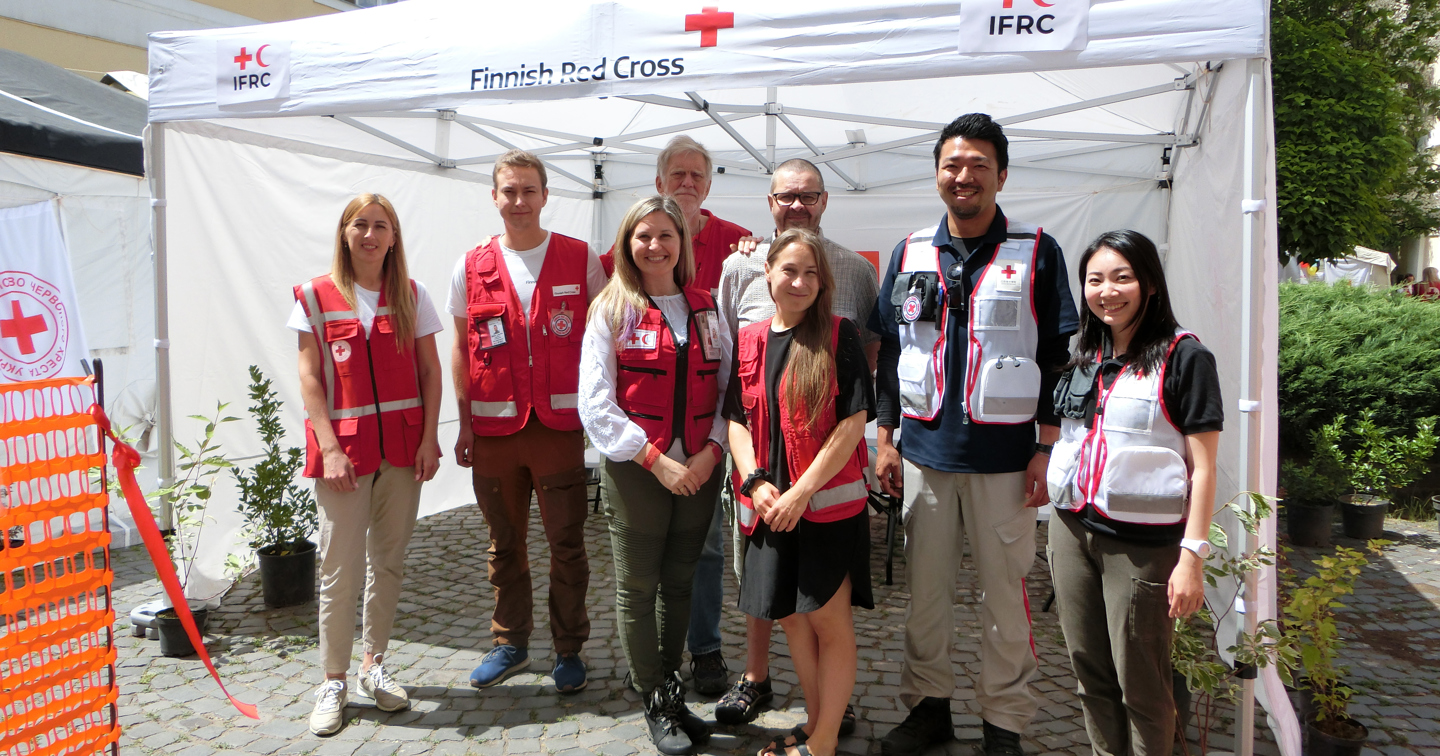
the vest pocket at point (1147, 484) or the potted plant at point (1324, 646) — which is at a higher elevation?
the vest pocket at point (1147, 484)

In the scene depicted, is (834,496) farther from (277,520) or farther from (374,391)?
(277,520)

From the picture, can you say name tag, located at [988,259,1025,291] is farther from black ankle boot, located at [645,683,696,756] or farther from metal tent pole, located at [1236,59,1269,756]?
black ankle boot, located at [645,683,696,756]

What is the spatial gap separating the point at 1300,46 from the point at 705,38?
933cm

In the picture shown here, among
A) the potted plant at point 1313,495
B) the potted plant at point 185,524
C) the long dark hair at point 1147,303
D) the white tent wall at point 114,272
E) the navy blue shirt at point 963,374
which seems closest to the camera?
the long dark hair at point 1147,303

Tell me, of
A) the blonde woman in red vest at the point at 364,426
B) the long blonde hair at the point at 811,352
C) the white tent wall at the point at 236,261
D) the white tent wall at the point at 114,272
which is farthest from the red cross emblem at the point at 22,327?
the long blonde hair at the point at 811,352

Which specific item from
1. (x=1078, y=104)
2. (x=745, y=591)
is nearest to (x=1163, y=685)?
(x=745, y=591)

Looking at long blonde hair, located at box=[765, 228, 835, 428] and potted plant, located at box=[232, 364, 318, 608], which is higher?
long blonde hair, located at box=[765, 228, 835, 428]

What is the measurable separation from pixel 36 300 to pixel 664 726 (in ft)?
16.8

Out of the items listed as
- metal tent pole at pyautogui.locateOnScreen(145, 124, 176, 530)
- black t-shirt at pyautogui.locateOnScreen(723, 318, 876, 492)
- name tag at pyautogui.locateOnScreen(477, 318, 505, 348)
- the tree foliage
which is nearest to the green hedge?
the tree foliage

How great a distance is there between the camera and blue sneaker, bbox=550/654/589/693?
10.6 feet

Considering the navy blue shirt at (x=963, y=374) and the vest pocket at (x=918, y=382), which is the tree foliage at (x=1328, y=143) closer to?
the navy blue shirt at (x=963, y=374)

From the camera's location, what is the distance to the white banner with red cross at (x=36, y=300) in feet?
17.2

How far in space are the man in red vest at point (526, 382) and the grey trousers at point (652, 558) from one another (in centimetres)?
43

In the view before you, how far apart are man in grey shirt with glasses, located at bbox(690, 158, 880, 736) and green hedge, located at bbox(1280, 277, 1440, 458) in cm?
510
